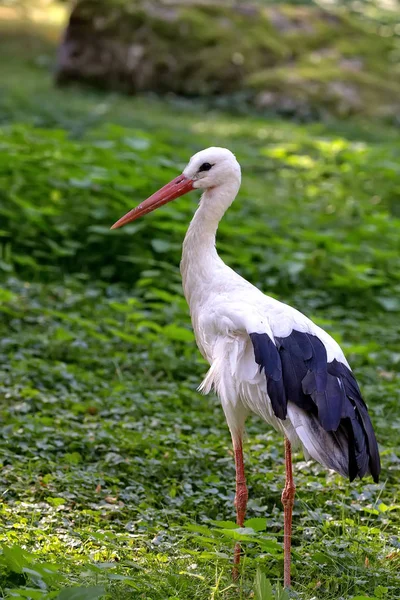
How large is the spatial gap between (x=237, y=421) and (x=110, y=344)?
2011mm

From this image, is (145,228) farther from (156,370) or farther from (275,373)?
(275,373)

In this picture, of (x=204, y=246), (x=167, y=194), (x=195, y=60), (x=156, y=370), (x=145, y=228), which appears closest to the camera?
(x=204, y=246)

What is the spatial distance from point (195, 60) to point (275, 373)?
9.88 meters

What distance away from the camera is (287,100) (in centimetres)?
1209

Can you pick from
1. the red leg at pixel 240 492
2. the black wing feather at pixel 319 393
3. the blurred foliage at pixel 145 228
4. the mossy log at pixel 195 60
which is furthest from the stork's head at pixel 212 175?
the mossy log at pixel 195 60

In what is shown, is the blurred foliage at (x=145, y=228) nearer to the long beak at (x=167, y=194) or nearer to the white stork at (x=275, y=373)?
the long beak at (x=167, y=194)

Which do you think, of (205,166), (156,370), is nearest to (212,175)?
(205,166)

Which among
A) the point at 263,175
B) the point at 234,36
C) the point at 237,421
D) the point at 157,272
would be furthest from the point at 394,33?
the point at 237,421

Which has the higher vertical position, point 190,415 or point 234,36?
point 234,36

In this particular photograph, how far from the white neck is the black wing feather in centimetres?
62

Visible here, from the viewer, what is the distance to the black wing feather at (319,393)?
3348 millimetres

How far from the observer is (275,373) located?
3.37m

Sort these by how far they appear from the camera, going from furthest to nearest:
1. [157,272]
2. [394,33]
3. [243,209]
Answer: [394,33]
[243,209]
[157,272]

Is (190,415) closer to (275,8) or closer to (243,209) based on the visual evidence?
(243,209)
